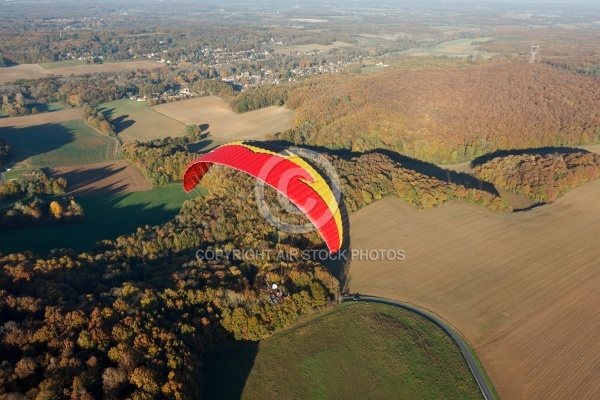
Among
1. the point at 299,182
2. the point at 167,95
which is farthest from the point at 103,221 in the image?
the point at 167,95

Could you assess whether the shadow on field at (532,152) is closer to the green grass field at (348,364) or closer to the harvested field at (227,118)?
the harvested field at (227,118)

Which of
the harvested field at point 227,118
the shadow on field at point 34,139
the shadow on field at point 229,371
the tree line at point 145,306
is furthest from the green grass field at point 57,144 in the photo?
the shadow on field at point 229,371

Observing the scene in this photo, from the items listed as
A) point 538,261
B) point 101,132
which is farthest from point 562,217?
point 101,132

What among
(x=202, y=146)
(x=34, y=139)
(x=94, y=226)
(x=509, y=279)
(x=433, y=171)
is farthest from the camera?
(x=34, y=139)

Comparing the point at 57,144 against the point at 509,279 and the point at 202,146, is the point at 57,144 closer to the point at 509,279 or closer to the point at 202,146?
the point at 202,146

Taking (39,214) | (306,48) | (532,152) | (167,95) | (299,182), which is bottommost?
(39,214)

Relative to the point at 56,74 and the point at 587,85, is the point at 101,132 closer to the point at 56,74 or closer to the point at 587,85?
the point at 56,74
